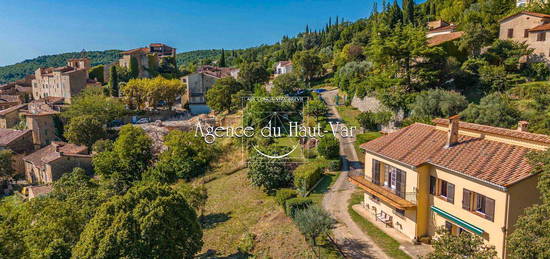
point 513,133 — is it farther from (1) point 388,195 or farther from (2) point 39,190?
(2) point 39,190

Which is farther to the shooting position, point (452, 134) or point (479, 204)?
point (452, 134)

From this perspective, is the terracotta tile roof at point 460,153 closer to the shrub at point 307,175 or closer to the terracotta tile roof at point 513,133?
the terracotta tile roof at point 513,133

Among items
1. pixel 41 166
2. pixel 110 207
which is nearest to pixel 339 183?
pixel 110 207

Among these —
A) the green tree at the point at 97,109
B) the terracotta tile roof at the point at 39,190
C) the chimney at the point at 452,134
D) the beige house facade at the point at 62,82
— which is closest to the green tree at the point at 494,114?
the chimney at the point at 452,134

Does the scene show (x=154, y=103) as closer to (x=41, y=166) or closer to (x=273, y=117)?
(x=41, y=166)

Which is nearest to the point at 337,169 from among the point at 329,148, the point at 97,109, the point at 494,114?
the point at 329,148

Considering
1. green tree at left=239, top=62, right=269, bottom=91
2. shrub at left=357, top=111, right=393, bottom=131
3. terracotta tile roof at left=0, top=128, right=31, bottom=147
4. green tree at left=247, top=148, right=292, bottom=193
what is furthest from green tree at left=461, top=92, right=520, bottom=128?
terracotta tile roof at left=0, top=128, right=31, bottom=147
